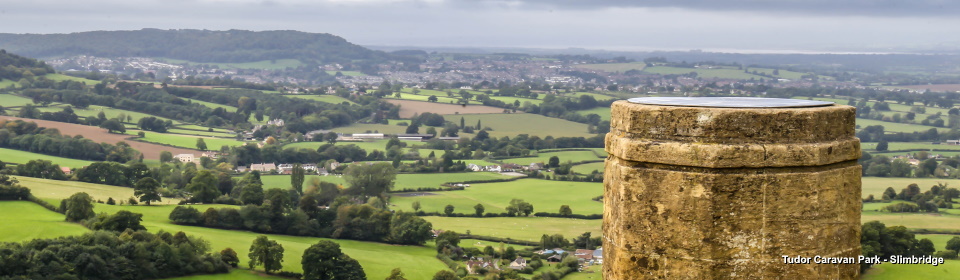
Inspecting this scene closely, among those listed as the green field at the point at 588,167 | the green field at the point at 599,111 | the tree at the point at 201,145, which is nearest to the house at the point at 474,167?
the green field at the point at 588,167

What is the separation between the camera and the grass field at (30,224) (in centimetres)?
3834

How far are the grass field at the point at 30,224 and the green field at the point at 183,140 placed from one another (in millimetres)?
35321

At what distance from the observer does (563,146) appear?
85625 mm

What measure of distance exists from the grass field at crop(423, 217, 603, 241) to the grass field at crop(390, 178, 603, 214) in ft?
6.05

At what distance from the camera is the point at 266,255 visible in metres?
37.7

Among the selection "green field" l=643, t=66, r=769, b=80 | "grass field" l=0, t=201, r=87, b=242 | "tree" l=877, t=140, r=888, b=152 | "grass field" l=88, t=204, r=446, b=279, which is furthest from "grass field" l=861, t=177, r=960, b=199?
"green field" l=643, t=66, r=769, b=80

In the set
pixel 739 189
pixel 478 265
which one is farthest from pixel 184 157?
pixel 739 189

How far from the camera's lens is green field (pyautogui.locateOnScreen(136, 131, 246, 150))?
267 feet

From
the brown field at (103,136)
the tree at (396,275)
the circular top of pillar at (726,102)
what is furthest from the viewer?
the brown field at (103,136)

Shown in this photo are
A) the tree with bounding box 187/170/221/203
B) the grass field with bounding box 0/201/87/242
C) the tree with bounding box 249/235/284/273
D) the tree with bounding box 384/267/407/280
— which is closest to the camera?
the tree with bounding box 384/267/407/280

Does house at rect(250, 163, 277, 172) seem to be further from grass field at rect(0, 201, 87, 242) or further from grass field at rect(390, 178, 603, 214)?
grass field at rect(0, 201, 87, 242)

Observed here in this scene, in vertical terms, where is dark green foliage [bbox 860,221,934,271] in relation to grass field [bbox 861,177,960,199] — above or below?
above

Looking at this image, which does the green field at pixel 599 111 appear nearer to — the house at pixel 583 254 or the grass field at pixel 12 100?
the grass field at pixel 12 100

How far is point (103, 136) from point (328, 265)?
167 feet
